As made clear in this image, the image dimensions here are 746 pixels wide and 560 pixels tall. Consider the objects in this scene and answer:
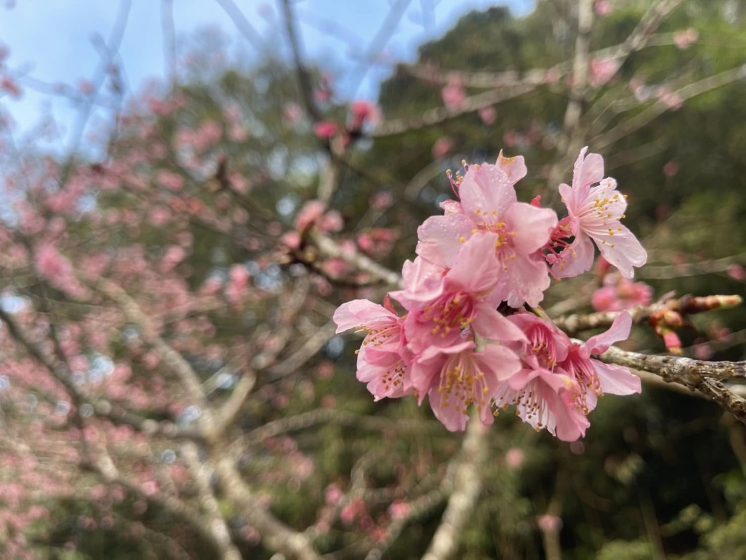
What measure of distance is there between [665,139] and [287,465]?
236 inches

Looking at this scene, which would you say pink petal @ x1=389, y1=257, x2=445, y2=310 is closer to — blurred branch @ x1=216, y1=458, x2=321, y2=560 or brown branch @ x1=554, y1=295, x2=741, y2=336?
brown branch @ x1=554, y1=295, x2=741, y2=336

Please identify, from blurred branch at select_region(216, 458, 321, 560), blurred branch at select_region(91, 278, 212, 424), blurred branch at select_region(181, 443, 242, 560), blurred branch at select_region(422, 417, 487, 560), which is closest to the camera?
blurred branch at select_region(216, 458, 321, 560)

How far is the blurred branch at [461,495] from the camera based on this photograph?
2.77 m

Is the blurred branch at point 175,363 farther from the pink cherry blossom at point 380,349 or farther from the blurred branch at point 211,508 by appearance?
the pink cherry blossom at point 380,349

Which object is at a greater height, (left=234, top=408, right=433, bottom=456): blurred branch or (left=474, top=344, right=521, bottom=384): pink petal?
(left=234, top=408, right=433, bottom=456): blurred branch

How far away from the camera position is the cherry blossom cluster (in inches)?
22.8

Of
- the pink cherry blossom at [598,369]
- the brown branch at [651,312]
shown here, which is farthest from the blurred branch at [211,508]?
the pink cherry blossom at [598,369]

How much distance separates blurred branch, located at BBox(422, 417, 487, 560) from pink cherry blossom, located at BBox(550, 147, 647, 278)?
2.06 m

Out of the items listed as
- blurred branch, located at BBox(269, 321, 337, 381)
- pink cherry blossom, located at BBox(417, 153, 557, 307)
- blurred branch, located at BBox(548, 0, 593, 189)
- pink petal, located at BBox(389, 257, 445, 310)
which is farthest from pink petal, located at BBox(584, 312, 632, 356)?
blurred branch, located at BBox(269, 321, 337, 381)

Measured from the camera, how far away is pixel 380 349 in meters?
0.63

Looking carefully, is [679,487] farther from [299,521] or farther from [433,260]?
[433,260]

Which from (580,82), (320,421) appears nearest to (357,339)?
(320,421)

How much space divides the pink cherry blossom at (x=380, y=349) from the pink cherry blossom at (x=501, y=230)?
0.11 m

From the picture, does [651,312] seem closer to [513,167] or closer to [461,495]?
[513,167]
